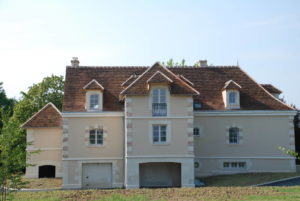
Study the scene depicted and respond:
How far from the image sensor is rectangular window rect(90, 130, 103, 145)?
100 feet

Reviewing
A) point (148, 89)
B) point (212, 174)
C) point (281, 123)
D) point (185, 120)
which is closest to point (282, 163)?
point (281, 123)

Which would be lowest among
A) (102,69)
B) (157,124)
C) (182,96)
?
→ (157,124)

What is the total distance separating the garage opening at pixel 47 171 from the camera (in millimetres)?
34438

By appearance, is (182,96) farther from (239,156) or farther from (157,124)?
(239,156)

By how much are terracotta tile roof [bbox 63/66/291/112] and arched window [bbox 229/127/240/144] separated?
1.69 meters

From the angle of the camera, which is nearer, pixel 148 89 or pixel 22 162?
pixel 22 162

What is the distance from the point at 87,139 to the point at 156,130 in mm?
5105

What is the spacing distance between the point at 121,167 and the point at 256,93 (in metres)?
11.9

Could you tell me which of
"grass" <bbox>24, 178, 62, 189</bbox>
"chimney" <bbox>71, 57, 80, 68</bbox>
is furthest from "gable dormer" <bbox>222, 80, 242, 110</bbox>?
"grass" <bbox>24, 178, 62, 189</bbox>

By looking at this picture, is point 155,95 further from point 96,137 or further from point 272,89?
point 272,89

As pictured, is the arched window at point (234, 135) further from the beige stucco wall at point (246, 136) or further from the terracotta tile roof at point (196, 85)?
the terracotta tile roof at point (196, 85)

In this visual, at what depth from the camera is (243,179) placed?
95.2 feet

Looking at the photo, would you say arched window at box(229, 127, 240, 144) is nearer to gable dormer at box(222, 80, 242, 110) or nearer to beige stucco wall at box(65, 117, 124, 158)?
gable dormer at box(222, 80, 242, 110)

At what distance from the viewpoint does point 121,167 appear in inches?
1198
